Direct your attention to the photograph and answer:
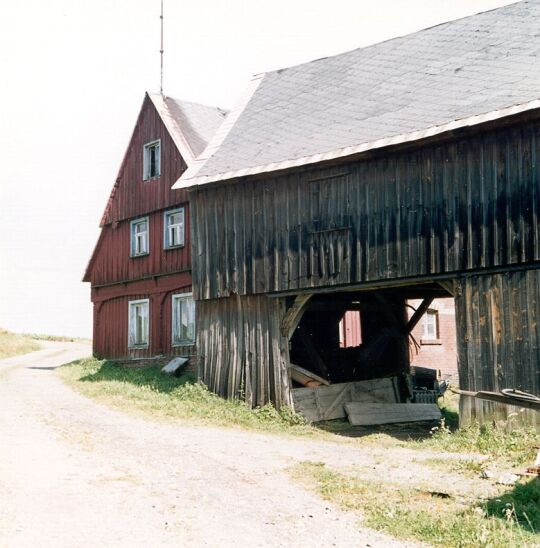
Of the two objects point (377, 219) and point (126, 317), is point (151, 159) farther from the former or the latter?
point (377, 219)

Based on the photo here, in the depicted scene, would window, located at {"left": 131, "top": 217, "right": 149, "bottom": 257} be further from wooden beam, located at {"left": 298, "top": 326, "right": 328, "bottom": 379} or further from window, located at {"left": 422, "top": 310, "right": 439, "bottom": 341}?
window, located at {"left": 422, "top": 310, "right": 439, "bottom": 341}

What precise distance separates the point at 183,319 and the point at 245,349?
21.8 feet

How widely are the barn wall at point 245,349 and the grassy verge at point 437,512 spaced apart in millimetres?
7151

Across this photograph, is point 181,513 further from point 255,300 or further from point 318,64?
point 318,64

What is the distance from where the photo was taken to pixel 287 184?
1792 centimetres

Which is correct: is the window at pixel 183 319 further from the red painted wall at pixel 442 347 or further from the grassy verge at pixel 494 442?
the grassy verge at pixel 494 442

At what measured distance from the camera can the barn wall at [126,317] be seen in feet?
82.9

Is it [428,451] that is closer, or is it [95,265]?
[428,451]

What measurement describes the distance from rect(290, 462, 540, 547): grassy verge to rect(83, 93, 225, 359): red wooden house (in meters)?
14.7

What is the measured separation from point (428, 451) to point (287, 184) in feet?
24.0

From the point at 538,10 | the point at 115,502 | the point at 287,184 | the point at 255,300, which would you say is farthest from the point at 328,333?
the point at 115,502

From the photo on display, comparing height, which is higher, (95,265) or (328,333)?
(95,265)

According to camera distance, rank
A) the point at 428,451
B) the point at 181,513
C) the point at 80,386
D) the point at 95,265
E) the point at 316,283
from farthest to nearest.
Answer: the point at 95,265 < the point at 80,386 < the point at 316,283 < the point at 428,451 < the point at 181,513

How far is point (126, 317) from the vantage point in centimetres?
2759
